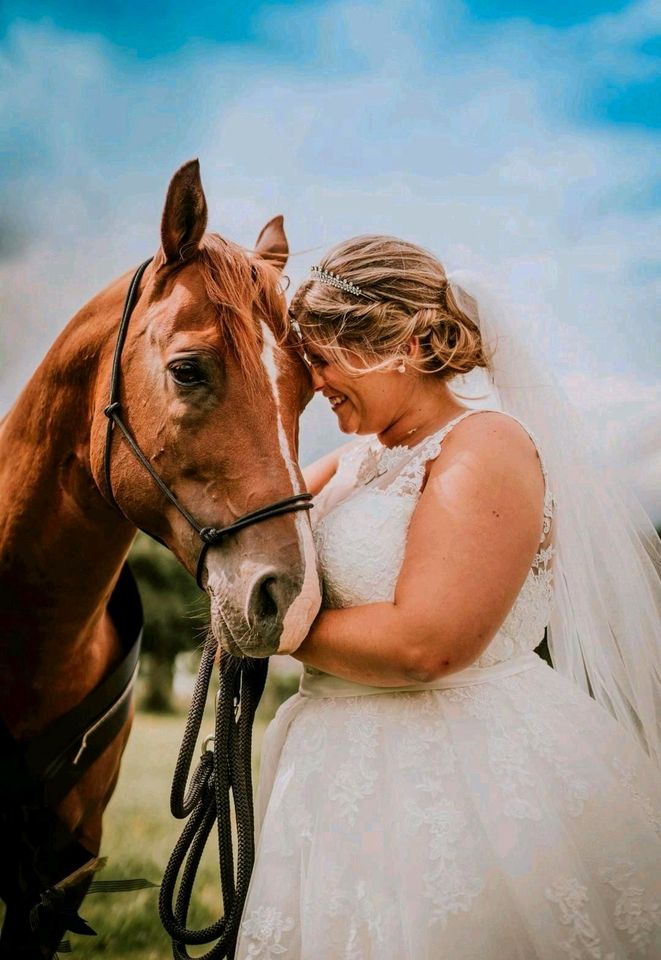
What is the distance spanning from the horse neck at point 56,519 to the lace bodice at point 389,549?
0.77m

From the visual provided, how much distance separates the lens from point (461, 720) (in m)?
1.78

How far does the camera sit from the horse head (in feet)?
5.69

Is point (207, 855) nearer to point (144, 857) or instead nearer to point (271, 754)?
point (144, 857)

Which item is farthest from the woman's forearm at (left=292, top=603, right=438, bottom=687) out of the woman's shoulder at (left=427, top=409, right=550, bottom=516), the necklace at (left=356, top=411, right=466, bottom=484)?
the necklace at (left=356, top=411, right=466, bottom=484)

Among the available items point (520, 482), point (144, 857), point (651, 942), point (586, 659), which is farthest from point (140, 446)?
point (144, 857)

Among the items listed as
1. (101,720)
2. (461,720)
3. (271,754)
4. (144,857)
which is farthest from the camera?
(144,857)

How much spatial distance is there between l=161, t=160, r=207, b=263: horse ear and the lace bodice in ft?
2.81

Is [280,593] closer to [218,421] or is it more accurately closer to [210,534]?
[210,534]

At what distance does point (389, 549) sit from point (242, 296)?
0.80 m

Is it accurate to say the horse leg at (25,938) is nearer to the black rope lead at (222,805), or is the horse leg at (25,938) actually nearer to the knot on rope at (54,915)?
the knot on rope at (54,915)

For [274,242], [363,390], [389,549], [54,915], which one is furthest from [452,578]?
[54,915]

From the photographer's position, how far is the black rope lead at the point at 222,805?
1921 millimetres

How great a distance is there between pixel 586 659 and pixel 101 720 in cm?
161

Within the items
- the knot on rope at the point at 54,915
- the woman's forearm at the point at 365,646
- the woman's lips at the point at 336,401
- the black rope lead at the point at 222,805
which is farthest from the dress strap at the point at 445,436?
the knot on rope at the point at 54,915
